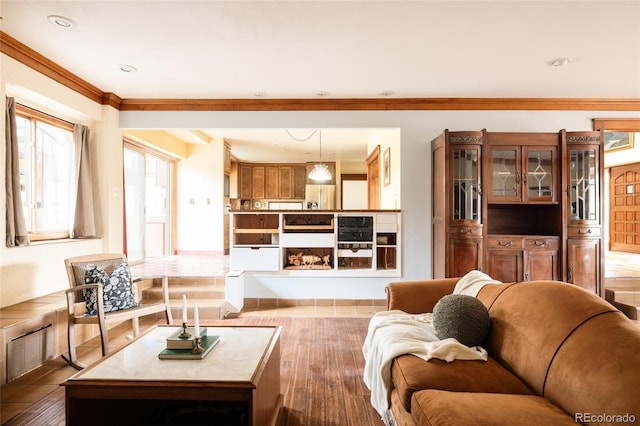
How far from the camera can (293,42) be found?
9.57 ft

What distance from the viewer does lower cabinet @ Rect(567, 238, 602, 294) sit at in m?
3.91

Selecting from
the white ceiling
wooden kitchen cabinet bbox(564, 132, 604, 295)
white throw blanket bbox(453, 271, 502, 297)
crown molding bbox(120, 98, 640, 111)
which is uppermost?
the white ceiling

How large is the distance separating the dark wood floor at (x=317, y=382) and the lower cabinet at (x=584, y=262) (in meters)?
2.42

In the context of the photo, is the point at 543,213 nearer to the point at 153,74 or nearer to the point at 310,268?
the point at 310,268

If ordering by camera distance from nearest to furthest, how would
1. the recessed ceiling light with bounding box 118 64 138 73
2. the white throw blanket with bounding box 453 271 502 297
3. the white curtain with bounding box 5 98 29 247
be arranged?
1. the white throw blanket with bounding box 453 271 502 297
2. the white curtain with bounding box 5 98 29 247
3. the recessed ceiling light with bounding box 118 64 138 73

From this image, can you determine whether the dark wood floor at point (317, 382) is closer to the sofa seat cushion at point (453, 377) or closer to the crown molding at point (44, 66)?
the sofa seat cushion at point (453, 377)

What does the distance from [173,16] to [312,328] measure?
306 centimetres

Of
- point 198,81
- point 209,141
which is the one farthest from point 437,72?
point 209,141

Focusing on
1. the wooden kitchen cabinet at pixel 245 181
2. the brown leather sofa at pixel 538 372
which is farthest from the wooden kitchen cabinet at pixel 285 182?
the brown leather sofa at pixel 538 372

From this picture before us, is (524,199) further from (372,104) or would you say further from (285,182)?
(285,182)

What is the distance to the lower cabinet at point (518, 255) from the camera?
3.92 metres

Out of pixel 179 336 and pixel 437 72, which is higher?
pixel 437 72

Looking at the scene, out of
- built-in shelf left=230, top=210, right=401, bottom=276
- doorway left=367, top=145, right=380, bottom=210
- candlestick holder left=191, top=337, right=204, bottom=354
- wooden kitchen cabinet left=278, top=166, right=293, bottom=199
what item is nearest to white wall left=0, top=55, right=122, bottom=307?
built-in shelf left=230, top=210, right=401, bottom=276

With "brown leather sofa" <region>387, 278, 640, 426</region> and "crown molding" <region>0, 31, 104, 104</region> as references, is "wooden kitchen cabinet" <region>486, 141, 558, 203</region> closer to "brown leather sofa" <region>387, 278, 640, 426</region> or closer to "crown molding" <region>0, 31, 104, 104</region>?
"brown leather sofa" <region>387, 278, 640, 426</region>
